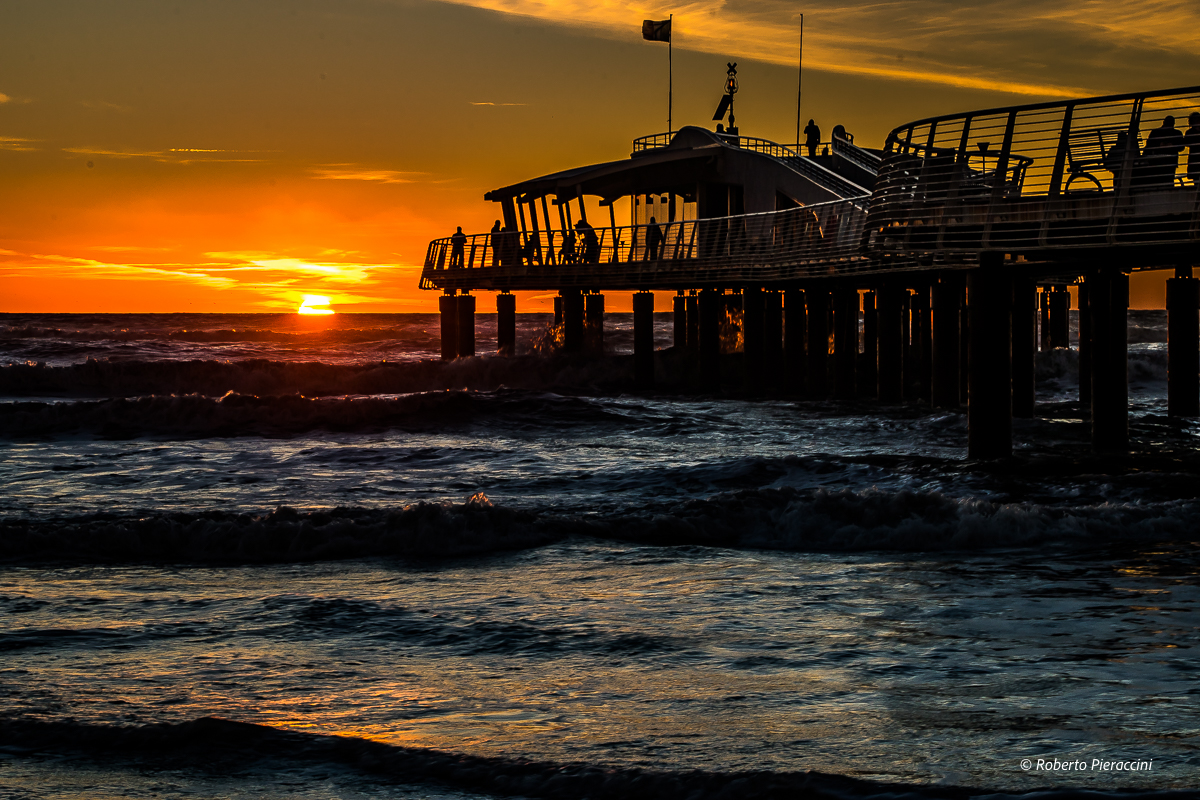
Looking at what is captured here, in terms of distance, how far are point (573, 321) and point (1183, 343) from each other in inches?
788

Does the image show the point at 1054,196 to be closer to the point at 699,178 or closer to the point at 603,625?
the point at 603,625

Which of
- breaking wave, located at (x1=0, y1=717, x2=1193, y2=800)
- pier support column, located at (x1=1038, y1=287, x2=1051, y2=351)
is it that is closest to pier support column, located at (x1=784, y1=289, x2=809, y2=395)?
pier support column, located at (x1=1038, y1=287, x2=1051, y2=351)

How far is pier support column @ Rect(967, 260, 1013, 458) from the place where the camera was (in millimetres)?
13031

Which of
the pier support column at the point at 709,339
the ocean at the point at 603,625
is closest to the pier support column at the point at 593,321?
the pier support column at the point at 709,339

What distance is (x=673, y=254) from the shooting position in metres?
30.8

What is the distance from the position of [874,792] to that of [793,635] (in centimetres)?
243

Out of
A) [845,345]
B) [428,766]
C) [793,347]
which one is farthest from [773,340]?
[428,766]

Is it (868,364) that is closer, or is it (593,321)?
A: (868,364)

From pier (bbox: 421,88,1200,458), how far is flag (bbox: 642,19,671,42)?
5.07 meters

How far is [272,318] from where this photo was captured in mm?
110250

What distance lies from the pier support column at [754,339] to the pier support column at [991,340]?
49.1 feet

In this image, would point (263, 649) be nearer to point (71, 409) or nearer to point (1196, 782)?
point (1196, 782)

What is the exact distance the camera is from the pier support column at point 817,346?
2578 cm

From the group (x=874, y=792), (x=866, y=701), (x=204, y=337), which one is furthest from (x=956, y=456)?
(x=204, y=337)
